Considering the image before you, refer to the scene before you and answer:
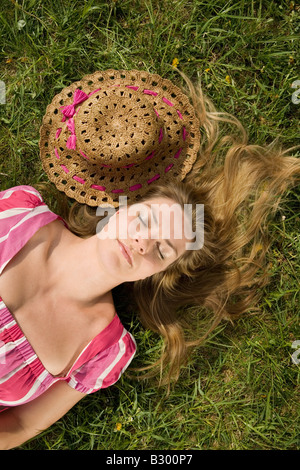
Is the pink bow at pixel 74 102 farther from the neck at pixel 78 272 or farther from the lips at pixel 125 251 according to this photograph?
the lips at pixel 125 251

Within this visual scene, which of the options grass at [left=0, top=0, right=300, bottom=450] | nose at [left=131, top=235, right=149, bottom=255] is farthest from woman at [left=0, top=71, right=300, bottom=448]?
grass at [left=0, top=0, right=300, bottom=450]

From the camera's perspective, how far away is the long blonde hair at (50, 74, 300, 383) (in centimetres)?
347

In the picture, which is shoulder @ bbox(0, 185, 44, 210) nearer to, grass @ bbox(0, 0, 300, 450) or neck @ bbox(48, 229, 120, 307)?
neck @ bbox(48, 229, 120, 307)

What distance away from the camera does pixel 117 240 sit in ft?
9.27

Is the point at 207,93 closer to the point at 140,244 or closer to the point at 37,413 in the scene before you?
the point at 140,244

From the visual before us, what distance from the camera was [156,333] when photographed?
3699mm

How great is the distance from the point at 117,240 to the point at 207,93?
159cm

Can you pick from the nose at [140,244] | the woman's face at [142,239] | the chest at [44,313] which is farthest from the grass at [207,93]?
the nose at [140,244]

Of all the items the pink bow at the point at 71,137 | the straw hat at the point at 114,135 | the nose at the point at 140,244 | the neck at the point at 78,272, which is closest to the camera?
the nose at the point at 140,244

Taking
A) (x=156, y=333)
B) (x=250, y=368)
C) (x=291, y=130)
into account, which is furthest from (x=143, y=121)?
(x=250, y=368)

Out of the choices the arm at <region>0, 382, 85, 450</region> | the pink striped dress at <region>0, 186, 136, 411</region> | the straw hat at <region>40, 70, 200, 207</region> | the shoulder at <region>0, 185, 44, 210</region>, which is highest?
the straw hat at <region>40, 70, 200, 207</region>

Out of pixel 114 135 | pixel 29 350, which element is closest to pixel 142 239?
pixel 114 135

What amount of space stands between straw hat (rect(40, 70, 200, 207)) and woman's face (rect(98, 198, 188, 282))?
1.20 feet

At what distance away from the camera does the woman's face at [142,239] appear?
2787 mm
